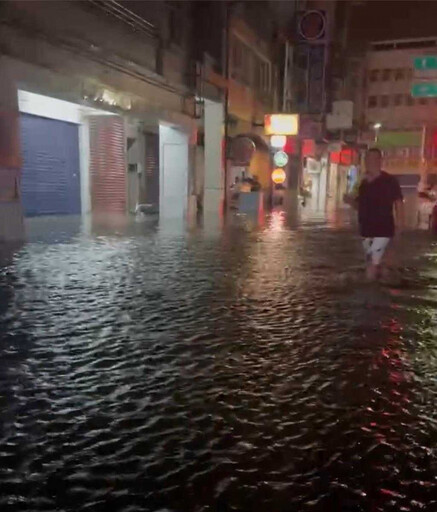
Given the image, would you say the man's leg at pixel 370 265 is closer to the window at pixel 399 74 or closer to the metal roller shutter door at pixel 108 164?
the metal roller shutter door at pixel 108 164

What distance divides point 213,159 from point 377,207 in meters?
15.4

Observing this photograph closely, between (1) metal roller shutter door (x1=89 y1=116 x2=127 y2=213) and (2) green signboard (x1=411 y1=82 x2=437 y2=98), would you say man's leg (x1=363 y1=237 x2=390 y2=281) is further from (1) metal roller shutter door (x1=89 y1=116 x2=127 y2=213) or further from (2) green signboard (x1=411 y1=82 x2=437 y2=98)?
(2) green signboard (x1=411 y1=82 x2=437 y2=98)

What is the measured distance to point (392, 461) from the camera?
2508 millimetres

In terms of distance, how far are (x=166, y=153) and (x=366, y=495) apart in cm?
1954

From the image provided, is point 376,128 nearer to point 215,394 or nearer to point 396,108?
point 396,108

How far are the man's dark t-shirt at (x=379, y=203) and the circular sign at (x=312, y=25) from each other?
23.1 meters

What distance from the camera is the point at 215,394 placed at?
3295 millimetres

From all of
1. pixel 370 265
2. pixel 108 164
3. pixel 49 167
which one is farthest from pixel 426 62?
pixel 370 265

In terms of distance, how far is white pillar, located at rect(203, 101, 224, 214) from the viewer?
73.2 ft

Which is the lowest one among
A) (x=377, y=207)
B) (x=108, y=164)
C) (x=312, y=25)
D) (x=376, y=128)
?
(x=377, y=207)

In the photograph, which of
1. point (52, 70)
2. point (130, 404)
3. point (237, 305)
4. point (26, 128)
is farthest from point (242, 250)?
point (26, 128)

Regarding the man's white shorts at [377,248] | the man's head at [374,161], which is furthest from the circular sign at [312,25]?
the man's white shorts at [377,248]

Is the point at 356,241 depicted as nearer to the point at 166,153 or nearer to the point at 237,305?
the point at 237,305

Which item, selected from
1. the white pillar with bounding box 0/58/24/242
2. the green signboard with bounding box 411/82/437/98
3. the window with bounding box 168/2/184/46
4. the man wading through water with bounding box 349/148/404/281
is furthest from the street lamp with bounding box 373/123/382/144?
the man wading through water with bounding box 349/148/404/281
